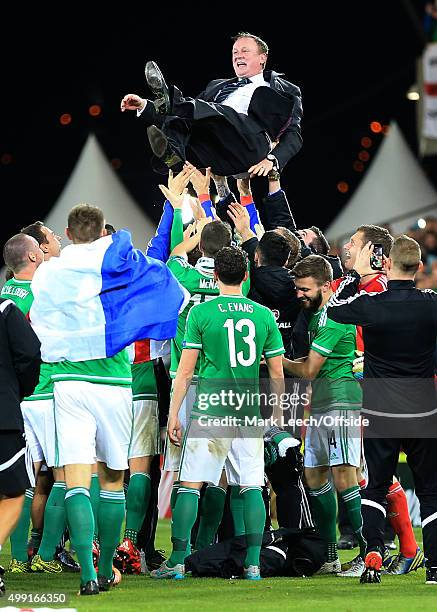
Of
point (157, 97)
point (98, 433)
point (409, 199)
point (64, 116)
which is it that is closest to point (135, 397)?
point (98, 433)

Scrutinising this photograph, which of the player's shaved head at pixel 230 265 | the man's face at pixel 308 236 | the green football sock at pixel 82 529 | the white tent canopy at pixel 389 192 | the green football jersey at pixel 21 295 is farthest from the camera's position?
the white tent canopy at pixel 389 192

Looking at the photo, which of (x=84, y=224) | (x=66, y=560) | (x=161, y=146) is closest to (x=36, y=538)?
(x=66, y=560)

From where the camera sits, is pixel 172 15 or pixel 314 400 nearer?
pixel 314 400

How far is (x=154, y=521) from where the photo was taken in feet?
27.0

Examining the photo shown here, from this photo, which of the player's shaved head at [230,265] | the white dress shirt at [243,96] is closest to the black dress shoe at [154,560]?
the player's shaved head at [230,265]

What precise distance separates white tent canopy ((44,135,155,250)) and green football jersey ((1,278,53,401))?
1078 centimetres

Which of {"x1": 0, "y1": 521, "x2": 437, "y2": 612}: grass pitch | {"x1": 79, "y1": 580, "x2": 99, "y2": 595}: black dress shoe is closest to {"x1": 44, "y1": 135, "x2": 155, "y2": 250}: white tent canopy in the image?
{"x1": 0, "y1": 521, "x2": 437, "y2": 612}: grass pitch

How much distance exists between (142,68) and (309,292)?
14584 mm

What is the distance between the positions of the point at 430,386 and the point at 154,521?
2.19m

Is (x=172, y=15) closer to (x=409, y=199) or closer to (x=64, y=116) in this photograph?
(x=64, y=116)

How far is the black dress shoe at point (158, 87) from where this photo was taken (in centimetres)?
756

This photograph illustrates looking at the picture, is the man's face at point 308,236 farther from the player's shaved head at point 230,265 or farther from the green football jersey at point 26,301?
the green football jersey at point 26,301

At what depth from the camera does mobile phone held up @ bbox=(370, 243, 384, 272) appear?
7.65 meters

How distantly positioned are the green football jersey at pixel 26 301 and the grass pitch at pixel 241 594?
113cm
